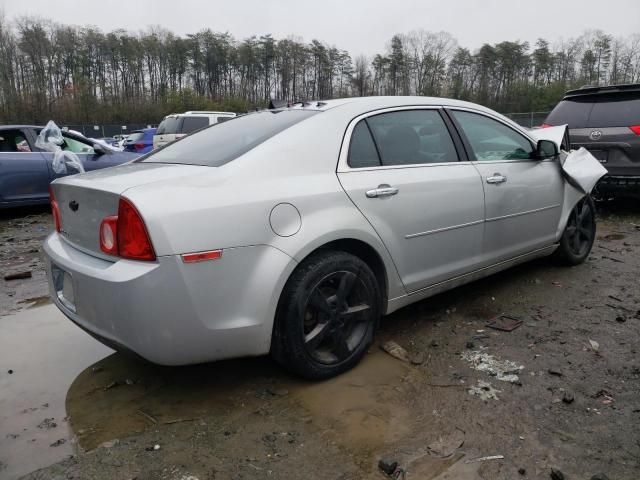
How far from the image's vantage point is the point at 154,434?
2389 millimetres

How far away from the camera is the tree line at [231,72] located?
178 ft

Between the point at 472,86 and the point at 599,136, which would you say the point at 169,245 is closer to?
the point at 599,136

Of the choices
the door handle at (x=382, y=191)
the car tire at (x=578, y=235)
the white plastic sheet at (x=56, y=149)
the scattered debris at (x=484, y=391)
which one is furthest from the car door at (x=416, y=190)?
the white plastic sheet at (x=56, y=149)

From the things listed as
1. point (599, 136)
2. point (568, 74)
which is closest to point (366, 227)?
point (599, 136)

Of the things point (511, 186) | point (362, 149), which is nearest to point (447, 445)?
point (362, 149)

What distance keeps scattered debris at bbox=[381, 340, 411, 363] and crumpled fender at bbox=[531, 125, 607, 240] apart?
2051 mm

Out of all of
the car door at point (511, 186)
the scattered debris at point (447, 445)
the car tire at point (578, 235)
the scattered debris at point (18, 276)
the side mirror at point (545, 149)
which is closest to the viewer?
the scattered debris at point (447, 445)

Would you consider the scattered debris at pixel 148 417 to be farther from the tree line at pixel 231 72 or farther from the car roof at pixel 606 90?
the tree line at pixel 231 72

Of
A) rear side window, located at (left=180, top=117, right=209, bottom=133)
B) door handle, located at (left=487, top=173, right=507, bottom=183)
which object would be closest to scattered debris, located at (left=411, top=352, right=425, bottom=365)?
door handle, located at (left=487, top=173, right=507, bottom=183)

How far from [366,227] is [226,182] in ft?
2.76

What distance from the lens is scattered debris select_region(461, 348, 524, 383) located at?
2.84 meters

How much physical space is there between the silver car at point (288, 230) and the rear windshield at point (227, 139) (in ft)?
0.05

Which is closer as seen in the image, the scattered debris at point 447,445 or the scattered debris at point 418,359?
the scattered debris at point 447,445

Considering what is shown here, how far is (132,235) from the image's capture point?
226cm
